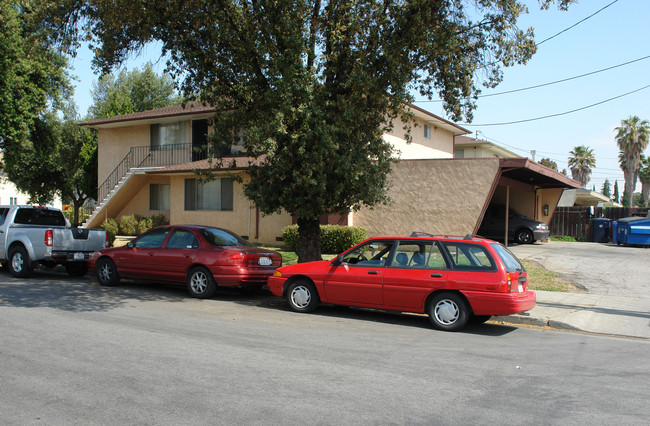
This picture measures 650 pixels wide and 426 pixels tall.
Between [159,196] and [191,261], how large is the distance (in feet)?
54.7

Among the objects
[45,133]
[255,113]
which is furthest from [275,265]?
[45,133]

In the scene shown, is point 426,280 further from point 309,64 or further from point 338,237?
point 338,237

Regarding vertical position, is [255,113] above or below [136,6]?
below

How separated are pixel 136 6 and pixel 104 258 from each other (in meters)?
5.76

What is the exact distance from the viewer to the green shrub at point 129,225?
2527 cm

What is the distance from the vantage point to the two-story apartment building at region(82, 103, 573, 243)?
18672mm

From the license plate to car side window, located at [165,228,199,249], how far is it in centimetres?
138

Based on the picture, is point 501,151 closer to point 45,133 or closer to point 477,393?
point 45,133

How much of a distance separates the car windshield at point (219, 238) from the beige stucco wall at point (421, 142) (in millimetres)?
12938

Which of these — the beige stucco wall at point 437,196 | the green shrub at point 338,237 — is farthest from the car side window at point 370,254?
the green shrub at point 338,237

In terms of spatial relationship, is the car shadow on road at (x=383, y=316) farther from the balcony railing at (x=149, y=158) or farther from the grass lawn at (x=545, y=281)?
the balcony railing at (x=149, y=158)

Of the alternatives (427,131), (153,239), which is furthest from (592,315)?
(427,131)

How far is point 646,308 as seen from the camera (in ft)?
34.2

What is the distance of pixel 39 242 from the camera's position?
13.1m
